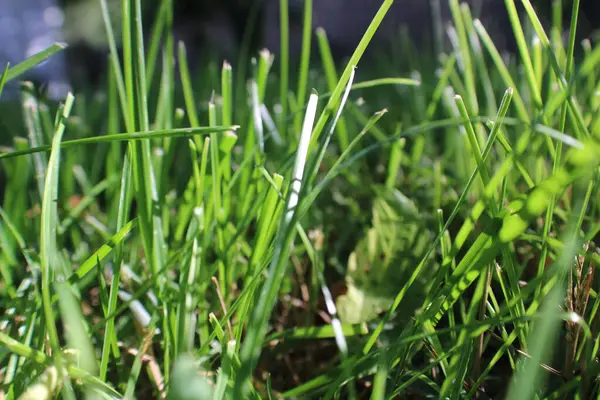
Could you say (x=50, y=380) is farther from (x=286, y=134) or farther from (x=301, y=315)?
(x=286, y=134)

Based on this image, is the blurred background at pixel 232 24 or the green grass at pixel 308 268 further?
the blurred background at pixel 232 24

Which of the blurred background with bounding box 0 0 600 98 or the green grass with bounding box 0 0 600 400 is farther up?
the green grass with bounding box 0 0 600 400

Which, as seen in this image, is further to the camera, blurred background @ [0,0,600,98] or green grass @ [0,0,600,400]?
blurred background @ [0,0,600,98]

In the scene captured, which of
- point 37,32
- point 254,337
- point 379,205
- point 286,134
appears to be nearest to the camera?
point 254,337

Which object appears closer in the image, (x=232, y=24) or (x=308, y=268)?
(x=308, y=268)

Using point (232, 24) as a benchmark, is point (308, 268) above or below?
above

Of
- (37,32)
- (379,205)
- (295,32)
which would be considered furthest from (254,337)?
(37,32)

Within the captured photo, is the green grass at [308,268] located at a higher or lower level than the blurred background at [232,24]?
higher

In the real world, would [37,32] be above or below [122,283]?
below
